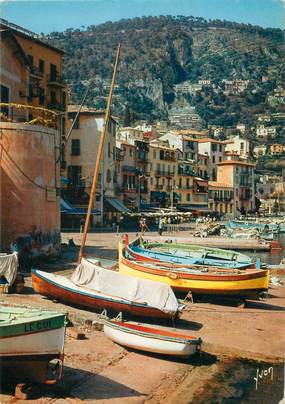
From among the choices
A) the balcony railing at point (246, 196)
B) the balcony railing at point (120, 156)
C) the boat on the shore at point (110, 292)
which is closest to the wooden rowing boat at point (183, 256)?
the boat on the shore at point (110, 292)

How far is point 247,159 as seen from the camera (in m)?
124

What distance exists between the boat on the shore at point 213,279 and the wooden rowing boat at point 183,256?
8.31 ft

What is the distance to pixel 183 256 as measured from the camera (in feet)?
97.0

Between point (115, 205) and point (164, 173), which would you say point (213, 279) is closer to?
point (115, 205)

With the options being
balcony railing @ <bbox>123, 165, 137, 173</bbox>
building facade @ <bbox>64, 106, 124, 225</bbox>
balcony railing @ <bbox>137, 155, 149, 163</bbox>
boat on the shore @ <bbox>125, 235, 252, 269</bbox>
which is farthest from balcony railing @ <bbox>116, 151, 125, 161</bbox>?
boat on the shore @ <bbox>125, 235, 252, 269</bbox>

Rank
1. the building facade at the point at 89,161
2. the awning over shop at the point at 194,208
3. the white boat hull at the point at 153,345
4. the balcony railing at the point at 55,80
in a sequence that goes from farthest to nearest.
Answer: the awning over shop at the point at 194,208, the building facade at the point at 89,161, the balcony railing at the point at 55,80, the white boat hull at the point at 153,345

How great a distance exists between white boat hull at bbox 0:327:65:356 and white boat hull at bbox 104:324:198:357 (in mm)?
3479

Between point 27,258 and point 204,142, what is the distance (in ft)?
275

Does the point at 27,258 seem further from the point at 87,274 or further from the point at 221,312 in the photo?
the point at 221,312

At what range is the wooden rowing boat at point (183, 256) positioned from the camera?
27203 millimetres

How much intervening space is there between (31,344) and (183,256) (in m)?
17.7

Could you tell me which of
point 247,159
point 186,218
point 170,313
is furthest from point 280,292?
point 247,159

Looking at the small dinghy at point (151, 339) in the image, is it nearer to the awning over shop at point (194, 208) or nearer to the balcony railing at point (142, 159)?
the balcony railing at point (142, 159)

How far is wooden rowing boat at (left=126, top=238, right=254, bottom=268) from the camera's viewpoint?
27.2 m
